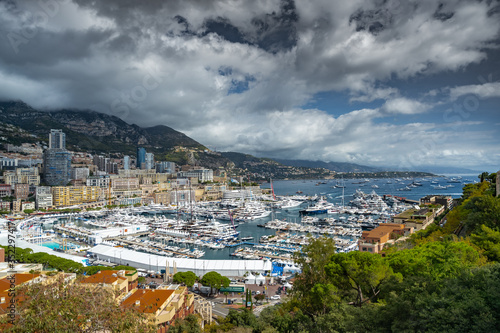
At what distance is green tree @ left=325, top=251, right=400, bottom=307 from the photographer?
24.6ft

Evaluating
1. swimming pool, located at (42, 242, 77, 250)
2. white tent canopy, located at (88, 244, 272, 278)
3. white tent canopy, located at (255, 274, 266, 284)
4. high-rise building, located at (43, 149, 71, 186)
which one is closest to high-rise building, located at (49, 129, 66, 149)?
high-rise building, located at (43, 149, 71, 186)

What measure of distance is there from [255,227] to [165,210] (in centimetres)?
2007

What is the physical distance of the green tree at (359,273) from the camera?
7496 mm

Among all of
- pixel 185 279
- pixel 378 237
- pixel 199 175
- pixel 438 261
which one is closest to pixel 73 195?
pixel 199 175

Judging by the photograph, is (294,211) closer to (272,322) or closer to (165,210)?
(165,210)

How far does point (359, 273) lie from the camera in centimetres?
771

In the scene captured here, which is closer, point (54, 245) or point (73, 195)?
point (54, 245)

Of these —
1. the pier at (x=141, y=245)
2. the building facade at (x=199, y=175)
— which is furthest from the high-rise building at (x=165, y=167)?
the pier at (x=141, y=245)

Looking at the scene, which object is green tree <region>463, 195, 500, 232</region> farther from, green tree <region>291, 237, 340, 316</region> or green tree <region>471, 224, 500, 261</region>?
green tree <region>291, 237, 340, 316</region>

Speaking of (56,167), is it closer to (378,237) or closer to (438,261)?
(378,237)

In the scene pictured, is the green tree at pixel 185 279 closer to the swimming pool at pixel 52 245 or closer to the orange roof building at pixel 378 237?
the orange roof building at pixel 378 237

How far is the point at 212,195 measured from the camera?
6544 centimetres

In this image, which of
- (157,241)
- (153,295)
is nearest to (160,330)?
(153,295)

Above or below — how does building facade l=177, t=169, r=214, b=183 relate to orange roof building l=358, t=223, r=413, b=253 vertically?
above
